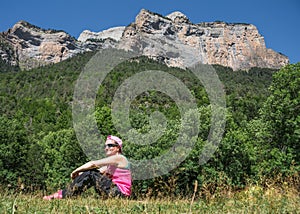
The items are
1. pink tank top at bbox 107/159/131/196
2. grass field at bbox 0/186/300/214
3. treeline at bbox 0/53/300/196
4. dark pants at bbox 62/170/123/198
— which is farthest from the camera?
treeline at bbox 0/53/300/196

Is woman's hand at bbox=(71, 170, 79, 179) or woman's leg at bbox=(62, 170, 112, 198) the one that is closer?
woman's leg at bbox=(62, 170, 112, 198)

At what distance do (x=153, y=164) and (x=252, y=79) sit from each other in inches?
4050

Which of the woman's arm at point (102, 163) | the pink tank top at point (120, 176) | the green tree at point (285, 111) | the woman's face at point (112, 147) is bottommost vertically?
the pink tank top at point (120, 176)

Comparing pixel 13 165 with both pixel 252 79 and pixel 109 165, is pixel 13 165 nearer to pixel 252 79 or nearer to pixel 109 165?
pixel 109 165

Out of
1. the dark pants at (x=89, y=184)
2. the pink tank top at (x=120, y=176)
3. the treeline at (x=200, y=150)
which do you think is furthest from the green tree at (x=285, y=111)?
the dark pants at (x=89, y=184)

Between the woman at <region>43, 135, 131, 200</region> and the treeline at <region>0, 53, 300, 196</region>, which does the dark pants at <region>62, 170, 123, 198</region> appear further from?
the treeline at <region>0, 53, 300, 196</region>

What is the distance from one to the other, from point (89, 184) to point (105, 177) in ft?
1.03

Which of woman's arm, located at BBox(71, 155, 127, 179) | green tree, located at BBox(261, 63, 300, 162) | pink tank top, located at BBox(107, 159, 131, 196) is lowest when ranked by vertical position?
pink tank top, located at BBox(107, 159, 131, 196)

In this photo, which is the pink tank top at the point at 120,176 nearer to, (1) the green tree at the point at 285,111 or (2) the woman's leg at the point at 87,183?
(2) the woman's leg at the point at 87,183

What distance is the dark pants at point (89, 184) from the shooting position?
5.35 m

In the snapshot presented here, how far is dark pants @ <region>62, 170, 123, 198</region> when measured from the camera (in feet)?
17.6

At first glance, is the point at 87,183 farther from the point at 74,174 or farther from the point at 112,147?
the point at 112,147

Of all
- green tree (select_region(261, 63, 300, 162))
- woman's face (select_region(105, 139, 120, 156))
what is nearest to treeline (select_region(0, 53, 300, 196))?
green tree (select_region(261, 63, 300, 162))

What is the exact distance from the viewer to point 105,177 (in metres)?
5.44
